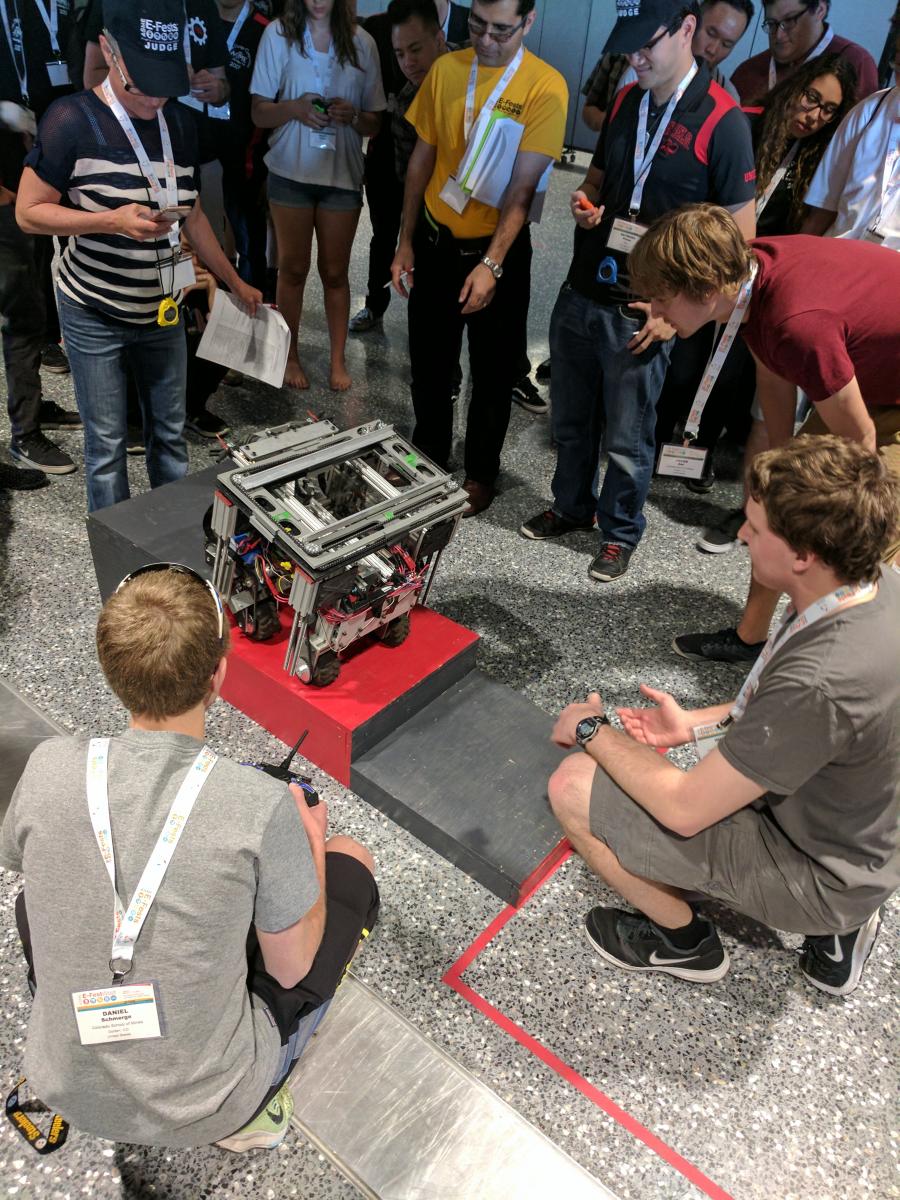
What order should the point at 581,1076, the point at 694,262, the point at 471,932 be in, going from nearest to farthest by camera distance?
1. the point at 581,1076
2. the point at 471,932
3. the point at 694,262

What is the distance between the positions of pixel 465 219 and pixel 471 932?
2366 millimetres

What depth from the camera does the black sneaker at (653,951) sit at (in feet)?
6.45

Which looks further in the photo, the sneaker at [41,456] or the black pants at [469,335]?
the sneaker at [41,456]

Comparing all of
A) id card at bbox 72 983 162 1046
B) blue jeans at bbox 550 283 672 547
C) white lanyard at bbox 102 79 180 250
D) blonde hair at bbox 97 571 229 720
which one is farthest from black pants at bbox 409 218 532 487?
id card at bbox 72 983 162 1046

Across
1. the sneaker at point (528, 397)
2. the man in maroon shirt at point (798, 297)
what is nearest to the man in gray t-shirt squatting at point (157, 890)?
the man in maroon shirt at point (798, 297)

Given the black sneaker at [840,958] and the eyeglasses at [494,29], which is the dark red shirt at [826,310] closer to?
the eyeglasses at [494,29]

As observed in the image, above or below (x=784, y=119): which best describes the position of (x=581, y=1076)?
below

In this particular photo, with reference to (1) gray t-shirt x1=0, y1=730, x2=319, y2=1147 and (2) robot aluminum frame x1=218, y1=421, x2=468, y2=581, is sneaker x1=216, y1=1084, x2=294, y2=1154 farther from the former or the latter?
(2) robot aluminum frame x1=218, y1=421, x2=468, y2=581

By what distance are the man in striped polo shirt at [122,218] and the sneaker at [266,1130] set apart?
195 centimetres

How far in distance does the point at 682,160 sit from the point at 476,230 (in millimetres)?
791

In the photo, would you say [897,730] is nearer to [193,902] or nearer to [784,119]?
[193,902]

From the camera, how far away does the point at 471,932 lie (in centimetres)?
204

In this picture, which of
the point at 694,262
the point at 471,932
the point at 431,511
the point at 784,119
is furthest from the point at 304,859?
the point at 784,119

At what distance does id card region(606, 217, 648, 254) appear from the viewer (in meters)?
2.64
